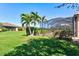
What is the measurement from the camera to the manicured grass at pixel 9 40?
11.6 ft

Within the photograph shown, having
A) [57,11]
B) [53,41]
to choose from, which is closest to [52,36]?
[53,41]

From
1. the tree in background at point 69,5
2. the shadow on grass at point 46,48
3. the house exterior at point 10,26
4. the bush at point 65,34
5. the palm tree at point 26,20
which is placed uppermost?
the tree in background at point 69,5

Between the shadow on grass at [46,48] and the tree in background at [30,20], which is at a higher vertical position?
the tree in background at [30,20]

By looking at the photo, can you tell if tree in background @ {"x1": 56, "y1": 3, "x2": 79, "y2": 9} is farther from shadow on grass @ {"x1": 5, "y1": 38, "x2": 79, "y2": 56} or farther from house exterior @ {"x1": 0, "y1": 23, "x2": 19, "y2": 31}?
house exterior @ {"x1": 0, "y1": 23, "x2": 19, "y2": 31}

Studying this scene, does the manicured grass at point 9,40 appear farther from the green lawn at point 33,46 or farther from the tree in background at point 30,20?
the tree in background at point 30,20

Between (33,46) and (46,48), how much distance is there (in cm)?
16

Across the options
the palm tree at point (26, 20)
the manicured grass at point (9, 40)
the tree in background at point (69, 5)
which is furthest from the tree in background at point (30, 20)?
the tree in background at point (69, 5)

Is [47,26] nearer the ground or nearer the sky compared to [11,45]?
nearer the sky

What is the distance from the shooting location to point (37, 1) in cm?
353

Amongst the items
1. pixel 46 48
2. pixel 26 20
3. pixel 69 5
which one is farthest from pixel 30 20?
pixel 69 5

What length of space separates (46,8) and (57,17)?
171mm

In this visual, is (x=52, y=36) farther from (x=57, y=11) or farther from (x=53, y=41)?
(x=57, y=11)

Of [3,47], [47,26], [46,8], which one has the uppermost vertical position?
[46,8]

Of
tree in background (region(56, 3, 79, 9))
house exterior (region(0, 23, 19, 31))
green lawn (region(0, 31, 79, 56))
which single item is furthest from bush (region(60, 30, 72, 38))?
house exterior (region(0, 23, 19, 31))
